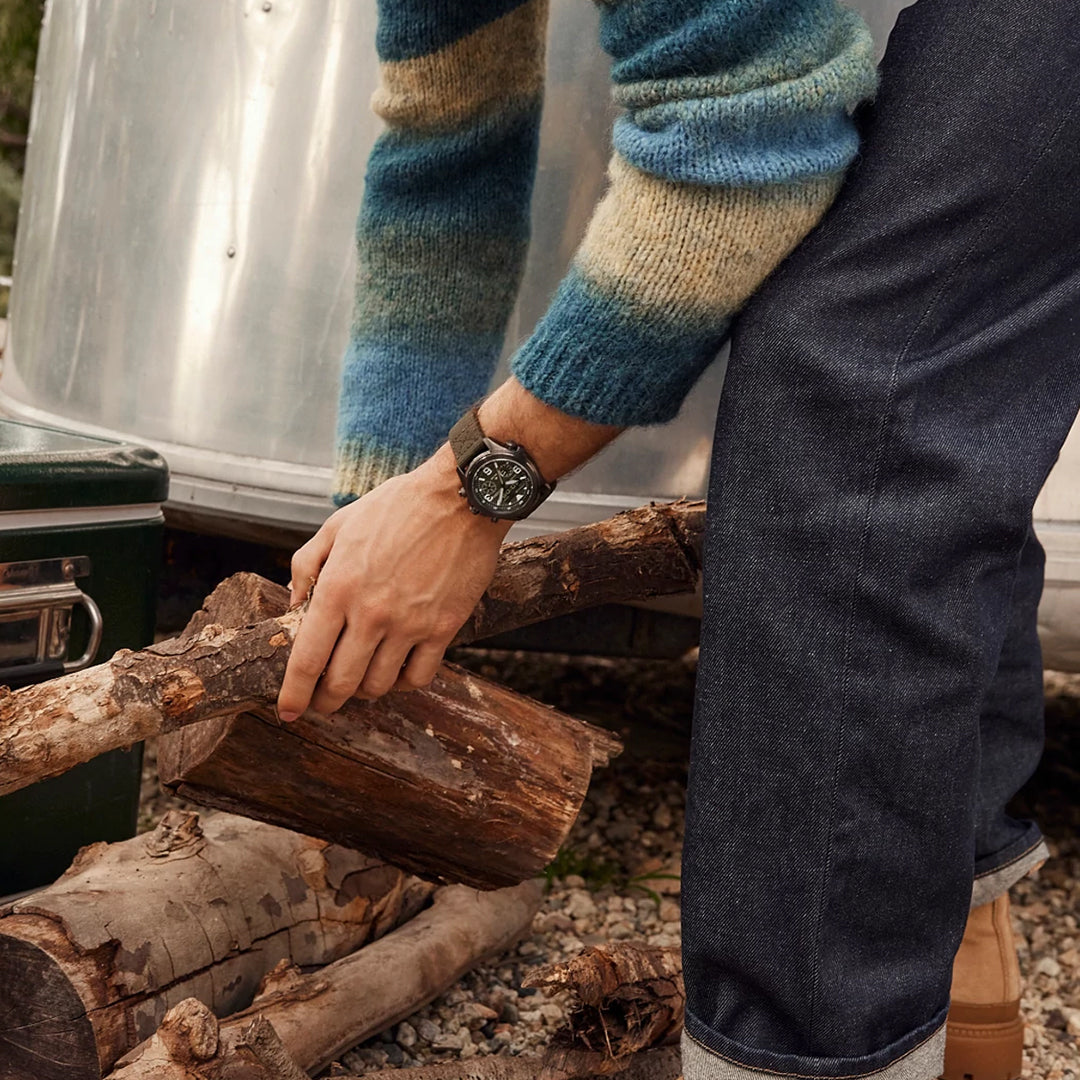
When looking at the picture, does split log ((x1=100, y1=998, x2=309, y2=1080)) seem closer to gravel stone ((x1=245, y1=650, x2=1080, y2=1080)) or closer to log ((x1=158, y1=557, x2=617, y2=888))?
log ((x1=158, y1=557, x2=617, y2=888))

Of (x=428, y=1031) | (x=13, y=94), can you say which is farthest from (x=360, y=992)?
(x=13, y=94)

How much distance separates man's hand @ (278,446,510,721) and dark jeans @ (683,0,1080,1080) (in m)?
0.23

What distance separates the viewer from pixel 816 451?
105cm

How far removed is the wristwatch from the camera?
1.12m

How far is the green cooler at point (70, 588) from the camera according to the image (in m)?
1.60

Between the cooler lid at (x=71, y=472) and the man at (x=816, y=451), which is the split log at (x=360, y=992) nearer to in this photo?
the man at (x=816, y=451)

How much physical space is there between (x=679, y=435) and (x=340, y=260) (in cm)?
57

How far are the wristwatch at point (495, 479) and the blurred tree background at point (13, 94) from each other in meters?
3.93

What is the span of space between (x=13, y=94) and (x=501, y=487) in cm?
495

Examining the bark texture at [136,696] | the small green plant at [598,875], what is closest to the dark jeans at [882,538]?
the bark texture at [136,696]

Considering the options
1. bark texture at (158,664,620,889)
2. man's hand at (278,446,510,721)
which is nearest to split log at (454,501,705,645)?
bark texture at (158,664,620,889)

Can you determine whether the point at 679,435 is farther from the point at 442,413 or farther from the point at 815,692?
the point at 815,692

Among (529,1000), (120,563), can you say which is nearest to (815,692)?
(529,1000)

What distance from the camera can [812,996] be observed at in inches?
42.7
